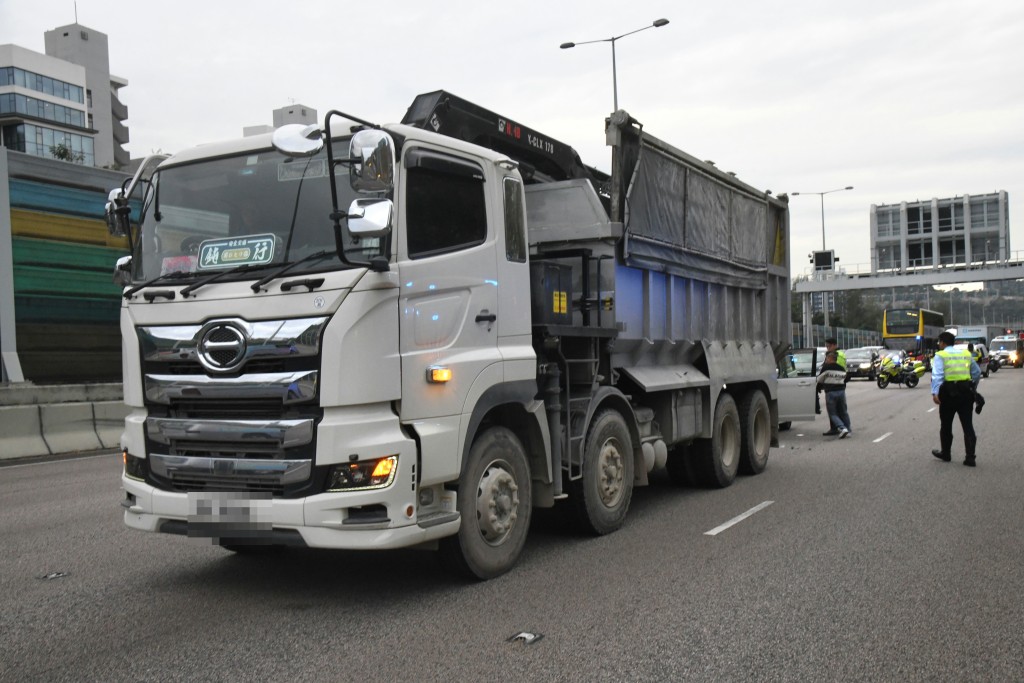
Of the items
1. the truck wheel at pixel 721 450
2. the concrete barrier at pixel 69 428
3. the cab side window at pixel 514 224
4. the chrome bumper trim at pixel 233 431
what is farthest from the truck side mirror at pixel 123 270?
the concrete barrier at pixel 69 428

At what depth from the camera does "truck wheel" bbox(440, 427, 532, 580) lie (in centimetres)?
552

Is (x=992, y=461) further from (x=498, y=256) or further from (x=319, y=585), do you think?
(x=319, y=585)

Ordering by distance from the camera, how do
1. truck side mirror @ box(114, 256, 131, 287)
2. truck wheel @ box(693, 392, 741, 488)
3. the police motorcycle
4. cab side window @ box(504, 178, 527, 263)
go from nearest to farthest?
truck side mirror @ box(114, 256, 131, 287), cab side window @ box(504, 178, 527, 263), truck wheel @ box(693, 392, 741, 488), the police motorcycle

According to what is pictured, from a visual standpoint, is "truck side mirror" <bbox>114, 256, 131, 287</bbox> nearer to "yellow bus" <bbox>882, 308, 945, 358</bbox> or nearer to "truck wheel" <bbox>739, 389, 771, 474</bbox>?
"truck wheel" <bbox>739, 389, 771, 474</bbox>

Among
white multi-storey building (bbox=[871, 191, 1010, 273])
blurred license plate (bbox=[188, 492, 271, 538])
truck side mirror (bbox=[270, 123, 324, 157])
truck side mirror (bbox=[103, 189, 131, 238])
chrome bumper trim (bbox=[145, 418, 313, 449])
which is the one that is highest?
white multi-storey building (bbox=[871, 191, 1010, 273])

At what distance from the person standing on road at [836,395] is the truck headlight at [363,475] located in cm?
1216

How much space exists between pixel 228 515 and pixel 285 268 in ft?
4.48

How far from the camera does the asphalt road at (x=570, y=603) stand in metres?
4.31

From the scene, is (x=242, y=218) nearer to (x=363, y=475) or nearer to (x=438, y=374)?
(x=438, y=374)

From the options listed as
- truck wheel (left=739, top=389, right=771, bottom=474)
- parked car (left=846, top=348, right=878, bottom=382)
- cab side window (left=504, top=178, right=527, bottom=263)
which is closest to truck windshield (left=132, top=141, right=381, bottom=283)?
cab side window (left=504, top=178, right=527, bottom=263)

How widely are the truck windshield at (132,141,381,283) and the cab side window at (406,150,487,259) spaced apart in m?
0.38

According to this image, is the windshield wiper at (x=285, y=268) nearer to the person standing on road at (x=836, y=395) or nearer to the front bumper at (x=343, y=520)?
the front bumper at (x=343, y=520)

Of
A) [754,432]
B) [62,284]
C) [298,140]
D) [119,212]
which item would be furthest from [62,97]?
[298,140]

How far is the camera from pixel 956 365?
12031 millimetres
